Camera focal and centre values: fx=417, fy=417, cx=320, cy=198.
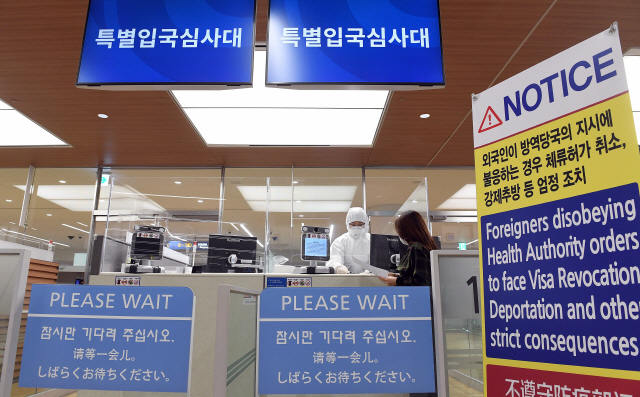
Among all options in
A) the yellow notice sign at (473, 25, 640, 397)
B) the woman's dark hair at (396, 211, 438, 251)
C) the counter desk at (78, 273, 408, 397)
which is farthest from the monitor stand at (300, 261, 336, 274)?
the yellow notice sign at (473, 25, 640, 397)

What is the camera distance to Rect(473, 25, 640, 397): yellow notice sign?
101 centimetres

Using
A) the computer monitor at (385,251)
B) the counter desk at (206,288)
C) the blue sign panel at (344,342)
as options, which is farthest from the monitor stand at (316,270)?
the blue sign panel at (344,342)

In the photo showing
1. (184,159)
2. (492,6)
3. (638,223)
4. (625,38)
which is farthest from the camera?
(184,159)

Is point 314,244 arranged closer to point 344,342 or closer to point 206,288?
point 206,288

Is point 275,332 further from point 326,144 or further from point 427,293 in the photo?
point 326,144

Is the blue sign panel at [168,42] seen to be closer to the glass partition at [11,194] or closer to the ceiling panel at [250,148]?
the ceiling panel at [250,148]

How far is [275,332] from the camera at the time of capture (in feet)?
5.52

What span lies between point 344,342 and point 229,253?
2.31m

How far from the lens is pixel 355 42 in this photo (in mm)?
2010

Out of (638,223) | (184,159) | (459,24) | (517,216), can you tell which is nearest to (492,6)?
(459,24)

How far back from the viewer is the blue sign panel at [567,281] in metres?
0.99

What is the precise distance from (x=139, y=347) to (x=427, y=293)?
4.00 ft

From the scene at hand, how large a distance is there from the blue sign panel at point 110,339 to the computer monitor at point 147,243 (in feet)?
6.46

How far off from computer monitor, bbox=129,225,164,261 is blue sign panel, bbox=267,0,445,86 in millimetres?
2454
